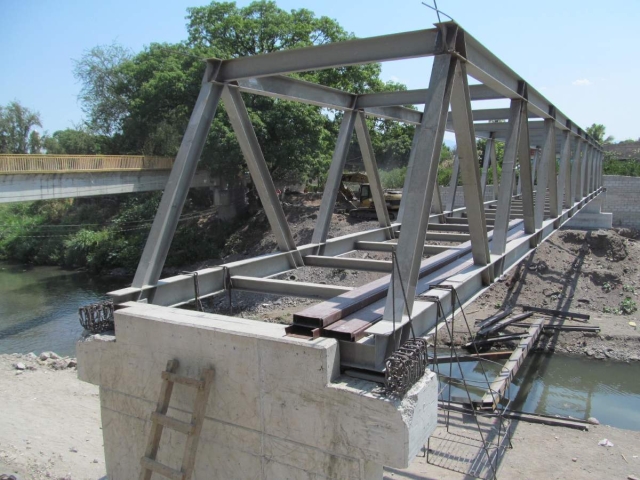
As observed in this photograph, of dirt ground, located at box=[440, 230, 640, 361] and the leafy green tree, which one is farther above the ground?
the leafy green tree

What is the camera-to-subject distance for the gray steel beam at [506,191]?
7.05 metres

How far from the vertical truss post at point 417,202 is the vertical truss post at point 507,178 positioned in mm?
2928

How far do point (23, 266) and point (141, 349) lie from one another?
32.6m

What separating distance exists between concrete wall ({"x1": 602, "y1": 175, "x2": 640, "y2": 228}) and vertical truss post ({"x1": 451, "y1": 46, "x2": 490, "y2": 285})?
26348 millimetres

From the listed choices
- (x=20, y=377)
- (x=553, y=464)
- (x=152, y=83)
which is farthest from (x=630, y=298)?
(x=152, y=83)

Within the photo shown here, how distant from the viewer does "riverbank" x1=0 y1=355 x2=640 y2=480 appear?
8094mm

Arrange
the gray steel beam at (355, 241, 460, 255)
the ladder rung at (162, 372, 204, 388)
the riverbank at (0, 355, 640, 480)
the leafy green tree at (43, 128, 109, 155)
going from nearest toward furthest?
1. the ladder rung at (162, 372, 204, 388)
2. the riverbank at (0, 355, 640, 480)
3. the gray steel beam at (355, 241, 460, 255)
4. the leafy green tree at (43, 128, 109, 155)

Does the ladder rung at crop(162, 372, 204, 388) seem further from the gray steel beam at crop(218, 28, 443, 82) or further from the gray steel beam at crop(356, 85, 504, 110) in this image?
the gray steel beam at crop(356, 85, 504, 110)

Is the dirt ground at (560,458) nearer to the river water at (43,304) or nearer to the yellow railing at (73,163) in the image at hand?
the river water at (43,304)

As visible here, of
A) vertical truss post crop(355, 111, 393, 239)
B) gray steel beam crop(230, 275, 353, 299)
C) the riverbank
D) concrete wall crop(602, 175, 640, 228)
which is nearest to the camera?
gray steel beam crop(230, 275, 353, 299)

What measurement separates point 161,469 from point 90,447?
5.16 metres

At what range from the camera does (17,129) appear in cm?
4975

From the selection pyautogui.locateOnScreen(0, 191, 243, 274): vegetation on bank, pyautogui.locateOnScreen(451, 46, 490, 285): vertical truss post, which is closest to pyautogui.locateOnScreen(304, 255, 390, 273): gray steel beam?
pyautogui.locateOnScreen(451, 46, 490, 285): vertical truss post

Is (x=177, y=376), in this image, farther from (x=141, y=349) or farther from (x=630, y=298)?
(x=630, y=298)
